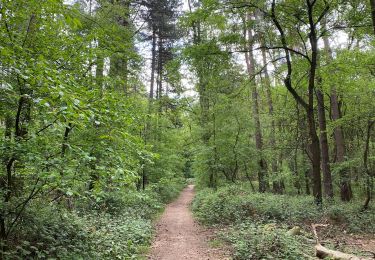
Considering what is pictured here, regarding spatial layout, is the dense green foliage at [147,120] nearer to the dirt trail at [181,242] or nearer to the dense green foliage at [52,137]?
the dense green foliage at [52,137]

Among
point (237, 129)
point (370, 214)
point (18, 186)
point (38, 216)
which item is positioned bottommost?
point (370, 214)

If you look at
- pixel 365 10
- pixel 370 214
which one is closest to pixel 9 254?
pixel 370 214

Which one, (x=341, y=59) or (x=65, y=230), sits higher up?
(x=341, y=59)

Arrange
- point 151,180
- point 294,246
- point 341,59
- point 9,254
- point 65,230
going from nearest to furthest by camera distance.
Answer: point 9,254
point 65,230
point 294,246
point 341,59
point 151,180

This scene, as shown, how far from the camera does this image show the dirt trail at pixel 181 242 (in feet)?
24.7

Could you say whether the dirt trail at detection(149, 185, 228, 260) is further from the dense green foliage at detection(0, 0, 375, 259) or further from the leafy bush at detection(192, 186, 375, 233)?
the leafy bush at detection(192, 186, 375, 233)

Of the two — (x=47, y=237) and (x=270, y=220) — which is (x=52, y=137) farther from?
(x=270, y=220)

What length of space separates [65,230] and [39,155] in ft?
9.08

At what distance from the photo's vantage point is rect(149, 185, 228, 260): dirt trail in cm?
754

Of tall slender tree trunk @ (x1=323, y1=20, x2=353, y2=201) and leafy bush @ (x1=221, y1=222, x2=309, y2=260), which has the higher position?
tall slender tree trunk @ (x1=323, y1=20, x2=353, y2=201)

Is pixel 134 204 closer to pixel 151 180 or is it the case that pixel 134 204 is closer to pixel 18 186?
pixel 151 180

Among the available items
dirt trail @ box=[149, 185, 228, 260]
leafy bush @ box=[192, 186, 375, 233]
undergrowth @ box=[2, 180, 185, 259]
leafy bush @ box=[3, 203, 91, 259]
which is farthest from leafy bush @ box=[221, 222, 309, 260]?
leafy bush @ box=[3, 203, 91, 259]

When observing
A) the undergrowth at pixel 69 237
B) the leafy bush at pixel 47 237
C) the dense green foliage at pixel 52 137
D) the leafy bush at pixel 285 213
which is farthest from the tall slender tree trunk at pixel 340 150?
the leafy bush at pixel 47 237

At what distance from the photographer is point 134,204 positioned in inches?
508
